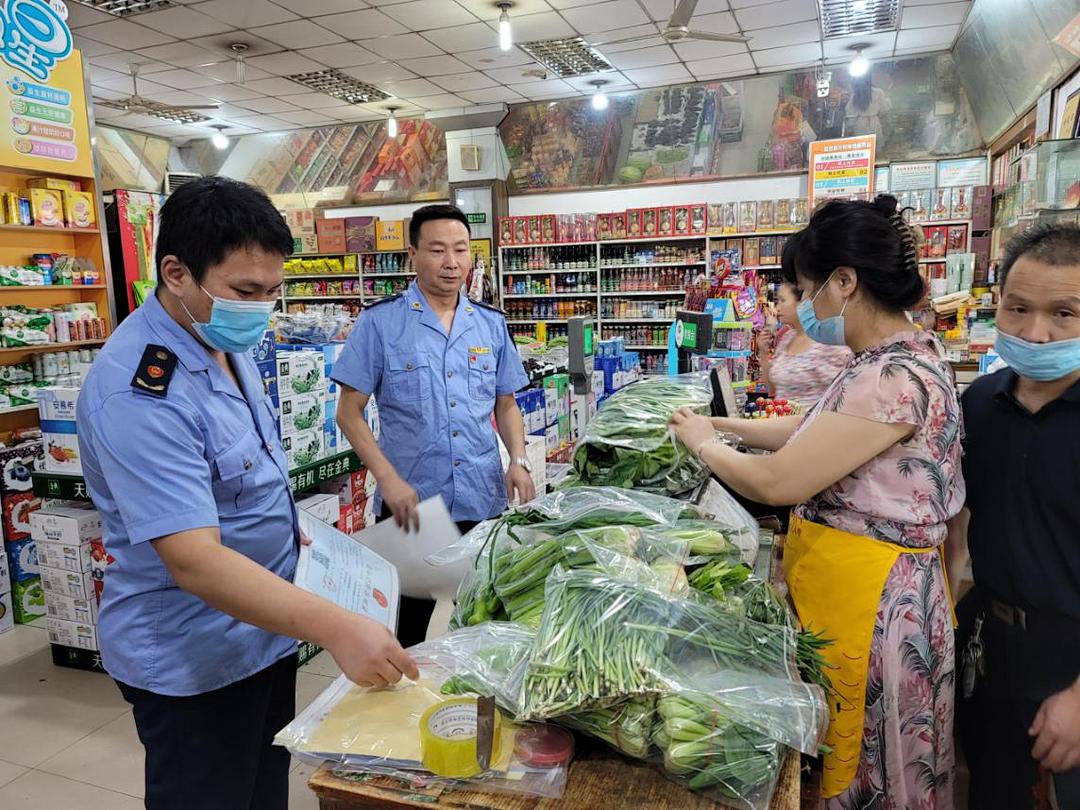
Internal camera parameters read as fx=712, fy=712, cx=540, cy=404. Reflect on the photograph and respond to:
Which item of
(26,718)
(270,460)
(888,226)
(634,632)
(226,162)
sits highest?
(226,162)

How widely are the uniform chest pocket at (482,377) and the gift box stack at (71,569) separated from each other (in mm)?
2204

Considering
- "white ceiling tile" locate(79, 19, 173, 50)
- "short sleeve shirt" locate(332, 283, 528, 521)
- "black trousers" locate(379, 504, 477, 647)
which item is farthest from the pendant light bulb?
"black trousers" locate(379, 504, 477, 647)

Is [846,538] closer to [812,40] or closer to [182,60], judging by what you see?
[812,40]

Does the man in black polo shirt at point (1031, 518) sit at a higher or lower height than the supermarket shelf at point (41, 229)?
lower

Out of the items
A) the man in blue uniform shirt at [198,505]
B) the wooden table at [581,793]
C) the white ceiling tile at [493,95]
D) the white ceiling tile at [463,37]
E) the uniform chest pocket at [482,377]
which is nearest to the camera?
the wooden table at [581,793]

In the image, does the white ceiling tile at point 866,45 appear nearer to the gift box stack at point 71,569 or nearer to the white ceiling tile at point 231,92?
the white ceiling tile at point 231,92

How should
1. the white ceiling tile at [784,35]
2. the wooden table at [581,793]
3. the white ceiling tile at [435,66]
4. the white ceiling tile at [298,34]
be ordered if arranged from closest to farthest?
the wooden table at [581,793]
the white ceiling tile at [298,34]
the white ceiling tile at [784,35]
the white ceiling tile at [435,66]

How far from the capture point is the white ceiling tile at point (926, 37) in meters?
7.90

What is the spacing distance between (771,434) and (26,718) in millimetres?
3436

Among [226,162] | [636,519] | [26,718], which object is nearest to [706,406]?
[636,519]

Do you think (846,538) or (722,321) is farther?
(722,321)

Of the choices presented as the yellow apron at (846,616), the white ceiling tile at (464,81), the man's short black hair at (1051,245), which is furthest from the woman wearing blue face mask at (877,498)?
the white ceiling tile at (464,81)

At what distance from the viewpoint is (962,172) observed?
866cm

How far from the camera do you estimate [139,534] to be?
47.8 inches
